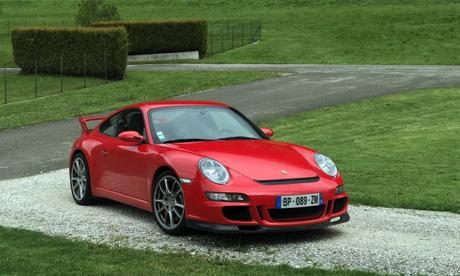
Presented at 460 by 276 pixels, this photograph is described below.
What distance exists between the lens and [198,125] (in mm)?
8633

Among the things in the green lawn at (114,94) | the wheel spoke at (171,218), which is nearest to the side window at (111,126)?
the wheel spoke at (171,218)

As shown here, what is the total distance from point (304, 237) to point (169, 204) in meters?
1.44

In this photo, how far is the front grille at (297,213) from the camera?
7.32m

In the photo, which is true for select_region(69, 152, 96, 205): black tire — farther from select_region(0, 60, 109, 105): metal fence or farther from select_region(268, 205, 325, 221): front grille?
select_region(0, 60, 109, 105): metal fence

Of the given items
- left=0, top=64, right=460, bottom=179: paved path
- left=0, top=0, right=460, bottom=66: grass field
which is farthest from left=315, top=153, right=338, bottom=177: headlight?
left=0, top=0, right=460, bottom=66: grass field

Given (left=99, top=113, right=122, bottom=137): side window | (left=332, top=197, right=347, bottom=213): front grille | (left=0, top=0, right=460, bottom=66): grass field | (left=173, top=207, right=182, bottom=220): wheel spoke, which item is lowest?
(left=0, top=0, right=460, bottom=66): grass field

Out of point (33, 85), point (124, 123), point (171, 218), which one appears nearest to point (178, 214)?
point (171, 218)

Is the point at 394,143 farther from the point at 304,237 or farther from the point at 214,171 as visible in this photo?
the point at 214,171

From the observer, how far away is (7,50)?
49.0 metres

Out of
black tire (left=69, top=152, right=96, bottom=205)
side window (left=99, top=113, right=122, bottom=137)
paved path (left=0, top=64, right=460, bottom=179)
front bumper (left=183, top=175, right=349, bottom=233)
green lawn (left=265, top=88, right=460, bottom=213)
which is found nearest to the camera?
front bumper (left=183, top=175, right=349, bottom=233)

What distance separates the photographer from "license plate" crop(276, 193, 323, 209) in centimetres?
725

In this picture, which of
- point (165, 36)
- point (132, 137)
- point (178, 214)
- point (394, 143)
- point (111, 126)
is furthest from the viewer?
point (165, 36)

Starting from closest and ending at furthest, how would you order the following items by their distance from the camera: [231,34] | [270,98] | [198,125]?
[198,125]
[270,98]
[231,34]

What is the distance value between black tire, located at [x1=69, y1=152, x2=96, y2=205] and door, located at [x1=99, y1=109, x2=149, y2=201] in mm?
427
